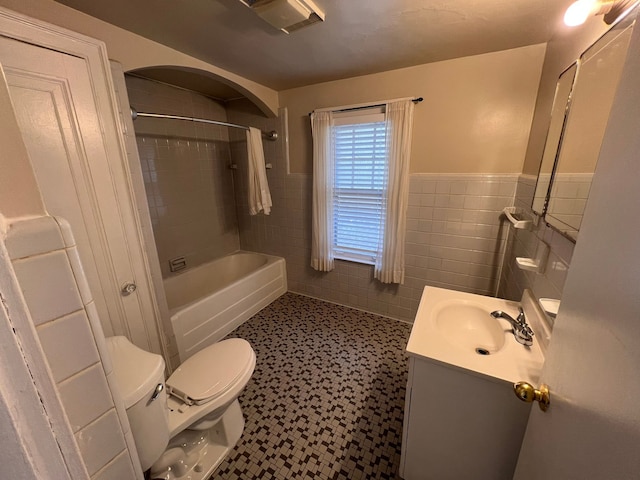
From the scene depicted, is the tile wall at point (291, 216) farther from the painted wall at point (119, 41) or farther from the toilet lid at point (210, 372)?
the toilet lid at point (210, 372)

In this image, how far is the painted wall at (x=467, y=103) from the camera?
165 cm

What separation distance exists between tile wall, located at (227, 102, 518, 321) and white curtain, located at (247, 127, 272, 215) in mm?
236

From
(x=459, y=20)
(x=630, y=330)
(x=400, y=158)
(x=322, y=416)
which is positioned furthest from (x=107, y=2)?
(x=322, y=416)

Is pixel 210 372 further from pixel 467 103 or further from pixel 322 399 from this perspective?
pixel 467 103

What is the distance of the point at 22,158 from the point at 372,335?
2294mm

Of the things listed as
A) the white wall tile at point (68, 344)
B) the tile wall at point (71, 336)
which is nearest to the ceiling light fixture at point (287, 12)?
the tile wall at point (71, 336)

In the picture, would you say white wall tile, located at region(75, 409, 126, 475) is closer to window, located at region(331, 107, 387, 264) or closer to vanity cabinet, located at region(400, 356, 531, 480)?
vanity cabinet, located at region(400, 356, 531, 480)

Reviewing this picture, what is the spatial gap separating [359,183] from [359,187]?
1.4 inches

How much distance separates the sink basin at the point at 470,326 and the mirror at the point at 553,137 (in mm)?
579

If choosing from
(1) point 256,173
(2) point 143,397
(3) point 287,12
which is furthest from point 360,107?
(2) point 143,397

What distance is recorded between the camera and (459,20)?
52.6 inches

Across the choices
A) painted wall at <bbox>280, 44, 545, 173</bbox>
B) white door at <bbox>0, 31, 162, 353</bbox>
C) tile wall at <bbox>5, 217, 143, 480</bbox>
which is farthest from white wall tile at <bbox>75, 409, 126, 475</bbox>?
painted wall at <bbox>280, 44, 545, 173</bbox>

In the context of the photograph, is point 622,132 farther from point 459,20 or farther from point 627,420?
point 459,20

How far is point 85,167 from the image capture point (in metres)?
1.16
